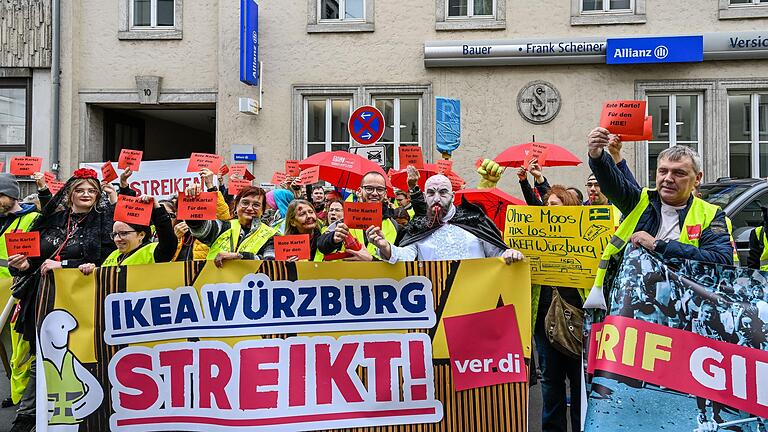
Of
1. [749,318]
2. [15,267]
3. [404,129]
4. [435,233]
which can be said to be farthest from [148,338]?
[404,129]

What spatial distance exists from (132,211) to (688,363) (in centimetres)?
327

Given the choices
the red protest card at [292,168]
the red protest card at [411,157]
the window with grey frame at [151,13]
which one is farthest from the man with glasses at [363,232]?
the window with grey frame at [151,13]

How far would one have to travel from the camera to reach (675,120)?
13828mm

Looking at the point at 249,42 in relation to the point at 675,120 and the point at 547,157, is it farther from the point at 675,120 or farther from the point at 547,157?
the point at 675,120

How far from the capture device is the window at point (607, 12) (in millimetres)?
13555

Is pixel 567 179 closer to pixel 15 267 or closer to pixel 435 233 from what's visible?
pixel 435 233

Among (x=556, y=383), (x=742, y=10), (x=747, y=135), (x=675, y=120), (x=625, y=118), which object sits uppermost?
(x=742, y=10)

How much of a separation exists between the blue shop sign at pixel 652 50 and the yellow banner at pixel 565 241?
919 centimetres

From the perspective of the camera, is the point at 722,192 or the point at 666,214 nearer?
the point at 666,214

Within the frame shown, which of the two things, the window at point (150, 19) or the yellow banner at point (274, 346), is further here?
the window at point (150, 19)

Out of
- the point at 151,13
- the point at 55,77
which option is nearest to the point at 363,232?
the point at 151,13

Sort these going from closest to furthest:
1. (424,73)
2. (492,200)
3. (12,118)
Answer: (492,200) < (424,73) < (12,118)

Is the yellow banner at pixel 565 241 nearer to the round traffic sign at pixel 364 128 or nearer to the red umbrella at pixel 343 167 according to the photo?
the red umbrella at pixel 343 167

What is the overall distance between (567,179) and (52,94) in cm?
1047
